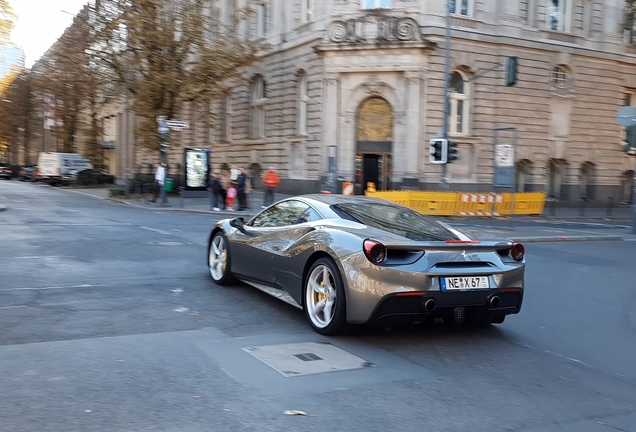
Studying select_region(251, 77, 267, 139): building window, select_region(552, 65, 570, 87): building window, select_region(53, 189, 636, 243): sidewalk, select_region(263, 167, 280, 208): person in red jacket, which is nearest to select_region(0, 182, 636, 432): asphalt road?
select_region(53, 189, 636, 243): sidewalk

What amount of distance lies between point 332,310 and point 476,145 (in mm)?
28975

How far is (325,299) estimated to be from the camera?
6.39 meters

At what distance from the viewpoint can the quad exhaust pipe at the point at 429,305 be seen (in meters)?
5.84

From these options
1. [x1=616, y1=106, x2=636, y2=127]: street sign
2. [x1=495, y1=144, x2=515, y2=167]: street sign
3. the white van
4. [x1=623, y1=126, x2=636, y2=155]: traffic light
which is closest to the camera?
[x1=616, y1=106, x2=636, y2=127]: street sign

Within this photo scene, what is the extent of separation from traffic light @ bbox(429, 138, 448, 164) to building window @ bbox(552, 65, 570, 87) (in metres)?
14.6

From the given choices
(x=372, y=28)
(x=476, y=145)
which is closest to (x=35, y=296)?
(x=372, y=28)

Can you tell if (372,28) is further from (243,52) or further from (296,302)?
(296,302)

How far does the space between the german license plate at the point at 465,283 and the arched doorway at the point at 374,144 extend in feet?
88.4

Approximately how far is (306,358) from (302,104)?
3174 cm

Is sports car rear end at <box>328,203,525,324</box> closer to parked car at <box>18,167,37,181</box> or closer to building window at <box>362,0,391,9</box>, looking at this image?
building window at <box>362,0,391,9</box>

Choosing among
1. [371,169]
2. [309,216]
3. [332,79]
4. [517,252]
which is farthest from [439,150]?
[517,252]

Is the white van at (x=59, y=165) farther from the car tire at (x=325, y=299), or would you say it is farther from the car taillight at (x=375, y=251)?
the car taillight at (x=375, y=251)

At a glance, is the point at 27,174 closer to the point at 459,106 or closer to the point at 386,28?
the point at 386,28

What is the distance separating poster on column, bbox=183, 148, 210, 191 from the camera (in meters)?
31.1
